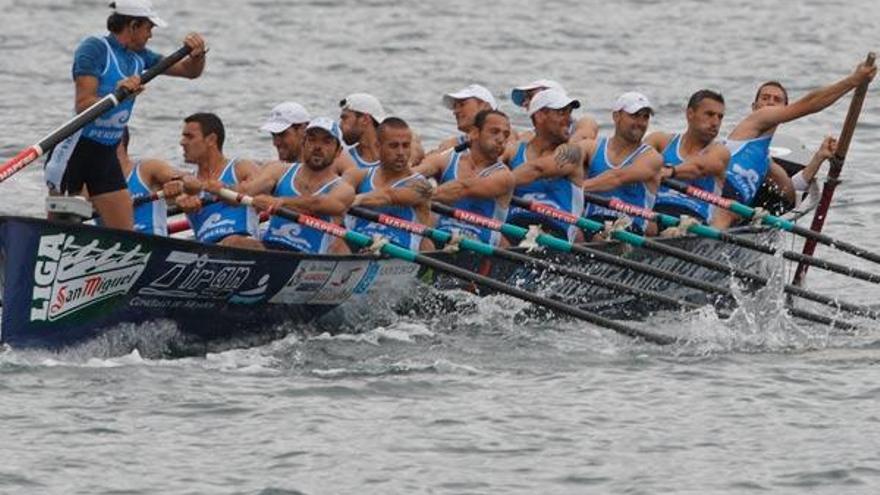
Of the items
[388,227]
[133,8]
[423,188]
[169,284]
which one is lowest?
[169,284]

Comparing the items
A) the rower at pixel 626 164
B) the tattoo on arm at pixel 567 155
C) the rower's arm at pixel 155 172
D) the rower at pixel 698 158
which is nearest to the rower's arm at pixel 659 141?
the rower at pixel 698 158

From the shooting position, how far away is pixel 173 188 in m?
15.0

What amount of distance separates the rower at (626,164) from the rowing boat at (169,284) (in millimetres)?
1561

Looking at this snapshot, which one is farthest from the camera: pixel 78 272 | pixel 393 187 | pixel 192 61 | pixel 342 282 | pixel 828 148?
pixel 828 148

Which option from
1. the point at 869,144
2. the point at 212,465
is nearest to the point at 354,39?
the point at 869,144

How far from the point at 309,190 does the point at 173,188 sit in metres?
1.31

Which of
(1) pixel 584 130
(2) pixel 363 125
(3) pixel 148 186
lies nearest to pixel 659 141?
(1) pixel 584 130

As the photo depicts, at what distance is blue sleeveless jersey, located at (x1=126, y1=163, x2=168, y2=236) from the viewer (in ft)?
52.9

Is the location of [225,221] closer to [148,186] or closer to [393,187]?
[148,186]

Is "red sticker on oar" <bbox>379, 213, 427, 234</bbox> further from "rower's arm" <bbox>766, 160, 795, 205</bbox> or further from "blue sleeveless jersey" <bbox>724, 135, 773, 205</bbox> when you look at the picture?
"rower's arm" <bbox>766, 160, 795, 205</bbox>

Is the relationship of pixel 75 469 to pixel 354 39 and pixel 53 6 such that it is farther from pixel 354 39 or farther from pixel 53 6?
pixel 53 6

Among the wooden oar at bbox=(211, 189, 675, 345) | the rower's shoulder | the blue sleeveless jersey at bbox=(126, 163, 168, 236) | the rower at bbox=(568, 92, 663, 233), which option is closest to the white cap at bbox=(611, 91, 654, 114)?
the rower at bbox=(568, 92, 663, 233)

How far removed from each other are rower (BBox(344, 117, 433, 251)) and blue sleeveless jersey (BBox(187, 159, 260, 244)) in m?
0.71

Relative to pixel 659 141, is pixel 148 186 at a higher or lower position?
lower
